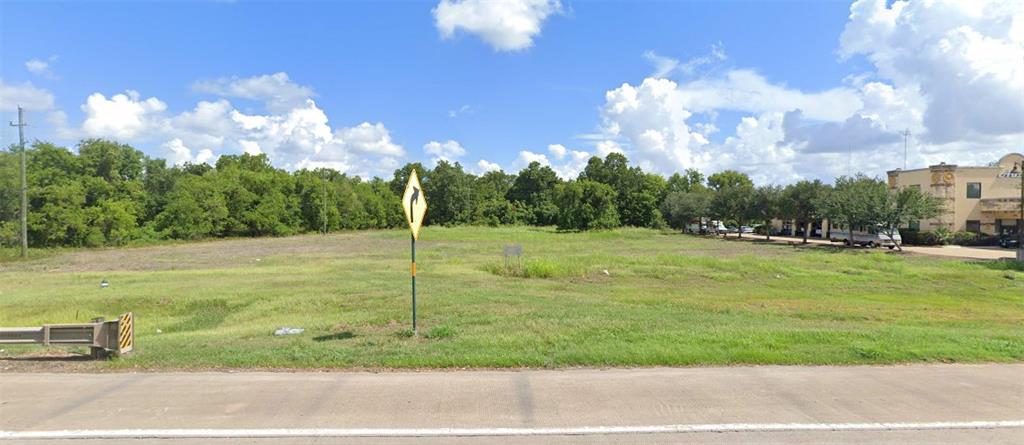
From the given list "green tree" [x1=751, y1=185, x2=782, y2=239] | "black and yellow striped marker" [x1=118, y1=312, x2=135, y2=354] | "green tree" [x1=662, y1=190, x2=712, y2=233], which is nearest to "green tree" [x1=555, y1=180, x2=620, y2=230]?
"green tree" [x1=662, y1=190, x2=712, y2=233]

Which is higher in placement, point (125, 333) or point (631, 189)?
point (631, 189)

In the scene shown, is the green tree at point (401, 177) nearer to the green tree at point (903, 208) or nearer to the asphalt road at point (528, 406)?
the green tree at point (903, 208)

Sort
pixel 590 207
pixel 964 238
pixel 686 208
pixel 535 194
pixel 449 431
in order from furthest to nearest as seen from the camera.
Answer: pixel 535 194 → pixel 590 207 → pixel 686 208 → pixel 964 238 → pixel 449 431

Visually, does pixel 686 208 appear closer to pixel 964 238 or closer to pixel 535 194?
pixel 964 238

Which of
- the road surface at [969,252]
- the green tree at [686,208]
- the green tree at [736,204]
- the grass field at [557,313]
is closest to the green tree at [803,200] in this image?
the green tree at [736,204]

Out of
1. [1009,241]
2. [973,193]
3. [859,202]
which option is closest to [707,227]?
[973,193]

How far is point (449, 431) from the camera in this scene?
4.88 metres

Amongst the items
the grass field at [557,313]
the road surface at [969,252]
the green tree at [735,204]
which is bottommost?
the road surface at [969,252]

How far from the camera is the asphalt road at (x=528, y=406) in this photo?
4.82 metres

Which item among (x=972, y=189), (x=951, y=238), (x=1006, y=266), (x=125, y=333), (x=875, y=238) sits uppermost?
(x=972, y=189)

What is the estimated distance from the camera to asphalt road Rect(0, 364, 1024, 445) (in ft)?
15.8

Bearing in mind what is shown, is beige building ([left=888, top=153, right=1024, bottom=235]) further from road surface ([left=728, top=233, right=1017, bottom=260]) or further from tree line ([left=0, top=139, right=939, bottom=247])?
tree line ([left=0, top=139, right=939, bottom=247])

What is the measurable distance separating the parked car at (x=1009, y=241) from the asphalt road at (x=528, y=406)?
5804 centimetres

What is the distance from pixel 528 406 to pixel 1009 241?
64154 millimetres
